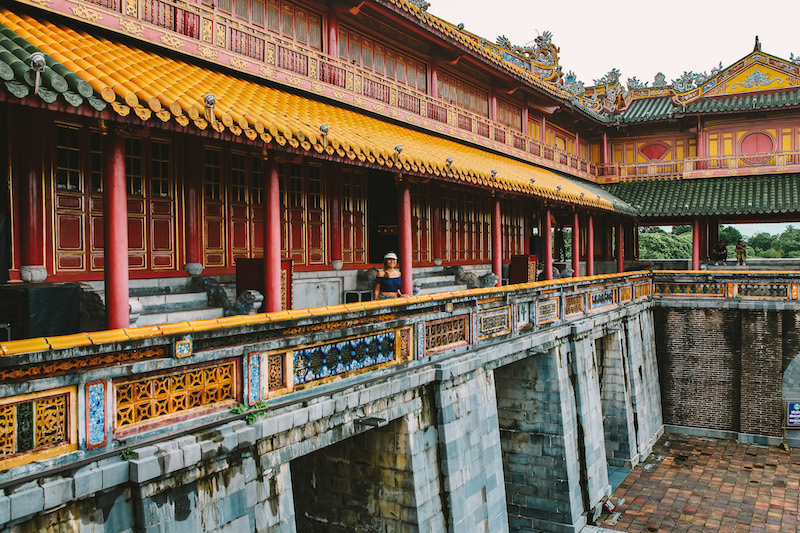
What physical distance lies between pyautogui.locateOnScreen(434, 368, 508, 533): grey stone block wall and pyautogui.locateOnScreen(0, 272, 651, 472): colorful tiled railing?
0.77 metres

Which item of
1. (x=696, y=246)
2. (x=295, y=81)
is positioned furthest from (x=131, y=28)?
(x=696, y=246)

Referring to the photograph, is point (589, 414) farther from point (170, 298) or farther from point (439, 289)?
point (170, 298)

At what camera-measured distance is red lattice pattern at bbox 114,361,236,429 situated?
4.77m

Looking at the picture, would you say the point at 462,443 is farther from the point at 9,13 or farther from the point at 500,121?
the point at 500,121

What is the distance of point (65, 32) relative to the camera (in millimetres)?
7586

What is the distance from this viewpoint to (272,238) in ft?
25.7

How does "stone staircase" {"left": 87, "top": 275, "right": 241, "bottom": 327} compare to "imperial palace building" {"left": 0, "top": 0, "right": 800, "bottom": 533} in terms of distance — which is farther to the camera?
"stone staircase" {"left": 87, "top": 275, "right": 241, "bottom": 327}

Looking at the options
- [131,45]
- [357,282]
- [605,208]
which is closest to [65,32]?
[131,45]

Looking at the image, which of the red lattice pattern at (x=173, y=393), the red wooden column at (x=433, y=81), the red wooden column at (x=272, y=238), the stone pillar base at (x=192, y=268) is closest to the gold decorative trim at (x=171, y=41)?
the red wooden column at (x=272, y=238)

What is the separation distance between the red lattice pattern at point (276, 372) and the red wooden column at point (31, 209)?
12.6 ft

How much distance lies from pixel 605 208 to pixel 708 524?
1016cm

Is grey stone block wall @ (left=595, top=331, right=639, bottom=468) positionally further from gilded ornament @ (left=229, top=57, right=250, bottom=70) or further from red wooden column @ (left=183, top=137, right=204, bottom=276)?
gilded ornament @ (left=229, top=57, right=250, bottom=70)

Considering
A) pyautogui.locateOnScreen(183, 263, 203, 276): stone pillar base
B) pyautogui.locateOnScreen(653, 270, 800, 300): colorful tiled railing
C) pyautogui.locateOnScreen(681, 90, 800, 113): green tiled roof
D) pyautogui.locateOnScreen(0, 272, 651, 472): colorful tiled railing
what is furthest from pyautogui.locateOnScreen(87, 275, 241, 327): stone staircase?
pyautogui.locateOnScreen(681, 90, 800, 113): green tiled roof

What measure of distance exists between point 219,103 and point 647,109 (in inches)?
1025
